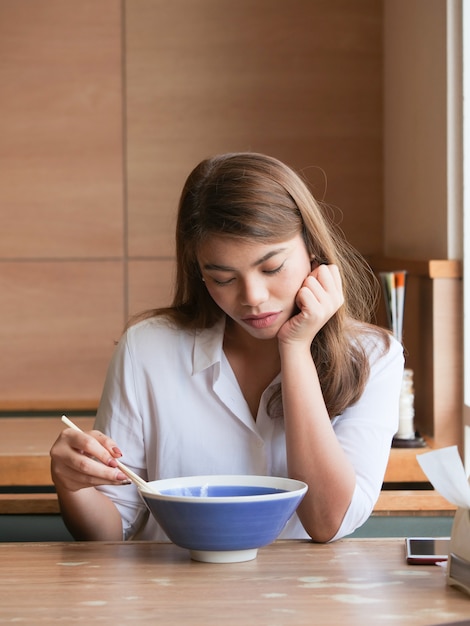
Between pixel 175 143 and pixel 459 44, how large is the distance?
123 cm

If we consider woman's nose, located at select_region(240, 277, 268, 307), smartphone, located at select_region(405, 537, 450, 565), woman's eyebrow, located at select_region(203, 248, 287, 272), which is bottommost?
smartphone, located at select_region(405, 537, 450, 565)

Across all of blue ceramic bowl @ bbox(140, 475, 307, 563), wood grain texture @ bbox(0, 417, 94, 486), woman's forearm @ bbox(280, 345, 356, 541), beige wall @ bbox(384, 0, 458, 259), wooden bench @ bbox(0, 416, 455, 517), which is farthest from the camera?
beige wall @ bbox(384, 0, 458, 259)

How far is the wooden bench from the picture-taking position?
2098mm

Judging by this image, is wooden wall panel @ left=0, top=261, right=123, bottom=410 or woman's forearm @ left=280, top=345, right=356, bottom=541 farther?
wooden wall panel @ left=0, top=261, right=123, bottom=410

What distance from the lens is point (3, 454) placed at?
234 cm

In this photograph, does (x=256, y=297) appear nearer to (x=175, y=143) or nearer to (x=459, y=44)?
(x=459, y=44)

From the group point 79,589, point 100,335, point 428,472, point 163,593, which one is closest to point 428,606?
point 428,472

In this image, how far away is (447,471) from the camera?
1123 mm

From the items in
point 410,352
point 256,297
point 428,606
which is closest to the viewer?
point 428,606

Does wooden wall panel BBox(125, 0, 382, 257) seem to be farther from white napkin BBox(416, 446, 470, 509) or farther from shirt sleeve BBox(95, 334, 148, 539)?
white napkin BBox(416, 446, 470, 509)

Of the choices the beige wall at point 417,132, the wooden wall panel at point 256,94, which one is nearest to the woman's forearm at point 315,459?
the beige wall at point 417,132

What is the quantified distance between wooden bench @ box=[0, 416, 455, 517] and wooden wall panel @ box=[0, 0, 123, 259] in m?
0.84

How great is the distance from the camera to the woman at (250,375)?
4.60ft

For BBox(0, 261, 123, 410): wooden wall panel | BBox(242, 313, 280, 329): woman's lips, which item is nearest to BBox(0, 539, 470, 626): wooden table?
BBox(242, 313, 280, 329): woman's lips
